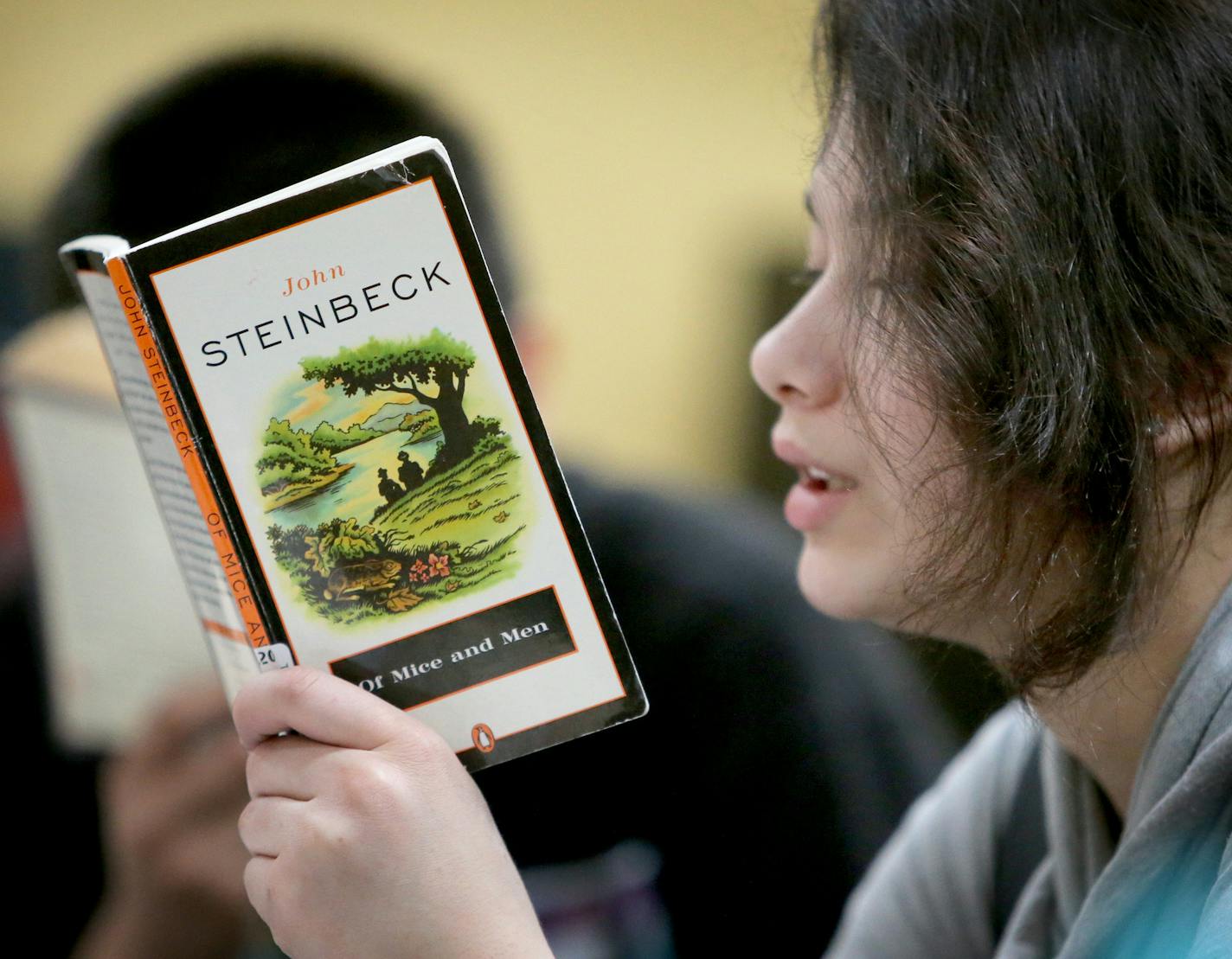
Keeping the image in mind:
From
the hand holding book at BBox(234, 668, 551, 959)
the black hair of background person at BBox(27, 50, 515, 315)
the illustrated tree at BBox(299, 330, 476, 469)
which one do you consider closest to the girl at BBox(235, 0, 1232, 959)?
the hand holding book at BBox(234, 668, 551, 959)

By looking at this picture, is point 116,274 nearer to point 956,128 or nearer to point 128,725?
point 956,128

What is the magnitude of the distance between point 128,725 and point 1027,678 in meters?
0.64

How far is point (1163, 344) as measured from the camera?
0.49 m

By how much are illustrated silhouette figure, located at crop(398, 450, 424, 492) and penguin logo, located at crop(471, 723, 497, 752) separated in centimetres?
10

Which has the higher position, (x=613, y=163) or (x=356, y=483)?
(x=613, y=163)

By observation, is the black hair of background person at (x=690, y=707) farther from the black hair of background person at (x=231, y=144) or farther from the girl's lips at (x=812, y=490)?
the girl's lips at (x=812, y=490)

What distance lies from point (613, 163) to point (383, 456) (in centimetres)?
177

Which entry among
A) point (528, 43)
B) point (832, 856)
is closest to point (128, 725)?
point (832, 856)

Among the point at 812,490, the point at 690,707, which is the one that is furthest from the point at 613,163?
the point at 812,490

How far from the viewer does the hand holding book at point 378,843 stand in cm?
46

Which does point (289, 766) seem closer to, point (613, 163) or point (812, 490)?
point (812, 490)

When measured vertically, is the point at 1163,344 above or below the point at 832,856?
above

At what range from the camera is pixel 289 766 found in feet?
1.60

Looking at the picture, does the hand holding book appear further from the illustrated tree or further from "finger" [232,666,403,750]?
the illustrated tree
